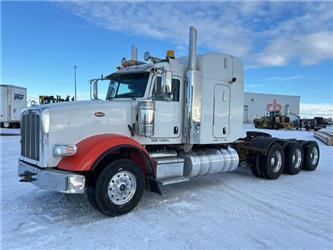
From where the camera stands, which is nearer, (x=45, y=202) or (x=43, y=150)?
(x=43, y=150)

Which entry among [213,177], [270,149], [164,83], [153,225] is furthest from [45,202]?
[270,149]

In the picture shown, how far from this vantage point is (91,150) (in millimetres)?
4707

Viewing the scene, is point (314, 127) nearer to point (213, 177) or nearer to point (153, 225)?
point (213, 177)

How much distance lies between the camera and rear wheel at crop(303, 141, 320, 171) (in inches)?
380

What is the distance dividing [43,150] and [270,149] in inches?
241

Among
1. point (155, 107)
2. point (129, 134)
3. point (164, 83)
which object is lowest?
point (129, 134)

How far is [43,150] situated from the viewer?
479cm

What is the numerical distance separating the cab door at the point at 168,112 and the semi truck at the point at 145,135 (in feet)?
0.07

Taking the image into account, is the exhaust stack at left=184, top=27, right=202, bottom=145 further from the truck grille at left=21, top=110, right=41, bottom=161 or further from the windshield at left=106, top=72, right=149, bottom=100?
the truck grille at left=21, top=110, right=41, bottom=161

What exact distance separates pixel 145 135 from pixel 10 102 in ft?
Result: 93.7

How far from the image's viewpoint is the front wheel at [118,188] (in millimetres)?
4766

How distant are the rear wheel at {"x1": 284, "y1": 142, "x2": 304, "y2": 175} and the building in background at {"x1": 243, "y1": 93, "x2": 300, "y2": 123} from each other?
50.4 metres

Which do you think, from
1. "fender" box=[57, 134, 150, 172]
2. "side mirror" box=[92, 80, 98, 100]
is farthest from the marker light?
"fender" box=[57, 134, 150, 172]

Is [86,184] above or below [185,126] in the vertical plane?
below
